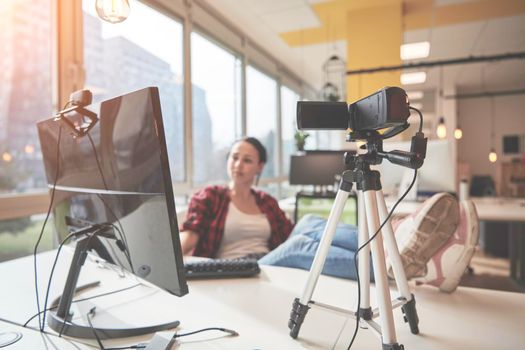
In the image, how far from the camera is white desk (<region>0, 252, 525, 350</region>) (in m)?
0.74

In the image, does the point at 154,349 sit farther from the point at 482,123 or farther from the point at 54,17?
the point at 482,123

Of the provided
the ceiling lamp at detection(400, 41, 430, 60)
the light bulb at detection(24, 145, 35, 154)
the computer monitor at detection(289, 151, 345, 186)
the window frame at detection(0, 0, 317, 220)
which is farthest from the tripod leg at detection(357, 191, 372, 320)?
the ceiling lamp at detection(400, 41, 430, 60)

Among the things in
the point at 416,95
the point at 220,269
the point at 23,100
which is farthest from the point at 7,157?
the point at 416,95

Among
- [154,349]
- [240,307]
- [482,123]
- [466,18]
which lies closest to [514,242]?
[466,18]

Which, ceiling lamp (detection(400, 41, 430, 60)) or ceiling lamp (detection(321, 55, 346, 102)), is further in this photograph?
ceiling lamp (detection(321, 55, 346, 102))

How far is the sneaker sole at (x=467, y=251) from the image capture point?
0.93 metres

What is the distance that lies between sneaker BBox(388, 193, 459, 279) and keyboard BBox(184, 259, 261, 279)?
1.62 ft

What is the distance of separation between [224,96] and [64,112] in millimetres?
3549

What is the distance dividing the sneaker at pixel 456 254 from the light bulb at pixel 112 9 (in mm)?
1260

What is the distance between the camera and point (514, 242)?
3111 millimetres

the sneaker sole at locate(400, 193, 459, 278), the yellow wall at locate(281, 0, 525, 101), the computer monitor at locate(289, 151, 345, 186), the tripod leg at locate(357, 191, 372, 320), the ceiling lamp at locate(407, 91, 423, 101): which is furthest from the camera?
the ceiling lamp at locate(407, 91, 423, 101)

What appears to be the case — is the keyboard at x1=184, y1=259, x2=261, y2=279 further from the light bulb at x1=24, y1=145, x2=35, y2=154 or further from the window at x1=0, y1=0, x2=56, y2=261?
the light bulb at x1=24, y1=145, x2=35, y2=154

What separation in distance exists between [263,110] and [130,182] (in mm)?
4971

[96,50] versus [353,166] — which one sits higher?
[96,50]
